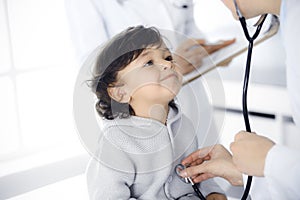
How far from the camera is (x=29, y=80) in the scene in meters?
0.88

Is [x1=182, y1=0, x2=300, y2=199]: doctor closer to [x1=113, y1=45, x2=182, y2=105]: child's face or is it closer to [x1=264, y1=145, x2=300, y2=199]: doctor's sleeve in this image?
[x1=264, y1=145, x2=300, y2=199]: doctor's sleeve

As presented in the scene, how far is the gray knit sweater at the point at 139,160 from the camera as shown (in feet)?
2.54

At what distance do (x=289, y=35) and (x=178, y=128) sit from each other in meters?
0.28

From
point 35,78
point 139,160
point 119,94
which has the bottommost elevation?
point 139,160

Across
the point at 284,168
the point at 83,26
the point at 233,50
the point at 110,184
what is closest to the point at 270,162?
the point at 284,168

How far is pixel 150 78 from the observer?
79 cm

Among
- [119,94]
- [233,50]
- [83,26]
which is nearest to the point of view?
[119,94]

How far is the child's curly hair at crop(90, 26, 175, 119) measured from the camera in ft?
2.56

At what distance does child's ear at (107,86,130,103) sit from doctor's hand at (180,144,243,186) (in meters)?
0.18

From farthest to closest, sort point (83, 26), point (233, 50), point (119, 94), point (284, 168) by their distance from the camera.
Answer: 1. point (233, 50)
2. point (83, 26)
3. point (119, 94)
4. point (284, 168)

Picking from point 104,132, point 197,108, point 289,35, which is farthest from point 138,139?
point 289,35

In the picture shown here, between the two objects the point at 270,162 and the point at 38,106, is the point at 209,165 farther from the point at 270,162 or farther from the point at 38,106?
the point at 38,106

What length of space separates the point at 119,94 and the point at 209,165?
0.77 feet

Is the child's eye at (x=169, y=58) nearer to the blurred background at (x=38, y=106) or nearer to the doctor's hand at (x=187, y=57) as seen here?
the doctor's hand at (x=187, y=57)
